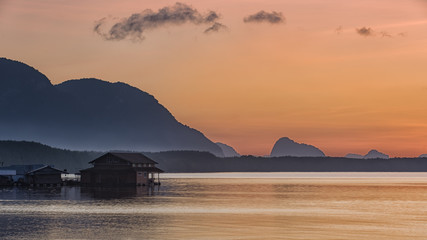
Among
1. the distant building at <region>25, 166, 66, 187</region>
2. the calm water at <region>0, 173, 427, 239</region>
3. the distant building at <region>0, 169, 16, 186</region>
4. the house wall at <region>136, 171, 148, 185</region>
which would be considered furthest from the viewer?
the distant building at <region>0, 169, 16, 186</region>

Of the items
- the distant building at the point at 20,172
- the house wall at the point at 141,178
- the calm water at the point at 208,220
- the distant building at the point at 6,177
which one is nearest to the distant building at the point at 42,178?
the distant building at the point at 20,172

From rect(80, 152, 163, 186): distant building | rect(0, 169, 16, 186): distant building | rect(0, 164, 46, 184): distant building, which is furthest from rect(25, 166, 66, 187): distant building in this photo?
rect(80, 152, 163, 186): distant building

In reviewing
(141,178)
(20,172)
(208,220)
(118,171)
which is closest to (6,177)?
(20,172)

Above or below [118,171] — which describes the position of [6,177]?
below

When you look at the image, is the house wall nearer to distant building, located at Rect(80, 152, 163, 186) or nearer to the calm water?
distant building, located at Rect(80, 152, 163, 186)

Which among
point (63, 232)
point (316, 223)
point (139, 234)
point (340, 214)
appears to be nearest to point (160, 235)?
point (139, 234)

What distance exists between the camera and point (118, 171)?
15312 centimetres

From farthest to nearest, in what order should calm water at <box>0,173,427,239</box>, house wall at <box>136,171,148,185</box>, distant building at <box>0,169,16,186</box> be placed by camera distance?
distant building at <box>0,169,16,186</box> → house wall at <box>136,171,148,185</box> → calm water at <box>0,173,427,239</box>

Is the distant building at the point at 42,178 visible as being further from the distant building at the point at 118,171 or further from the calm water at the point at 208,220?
the calm water at the point at 208,220

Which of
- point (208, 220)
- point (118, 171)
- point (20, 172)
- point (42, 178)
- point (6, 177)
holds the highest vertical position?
point (20, 172)

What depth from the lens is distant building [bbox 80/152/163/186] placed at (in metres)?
153

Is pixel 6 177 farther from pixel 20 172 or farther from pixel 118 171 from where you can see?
pixel 118 171

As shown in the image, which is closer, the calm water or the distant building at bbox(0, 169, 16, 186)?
the calm water

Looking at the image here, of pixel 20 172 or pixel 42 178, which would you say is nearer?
pixel 42 178
